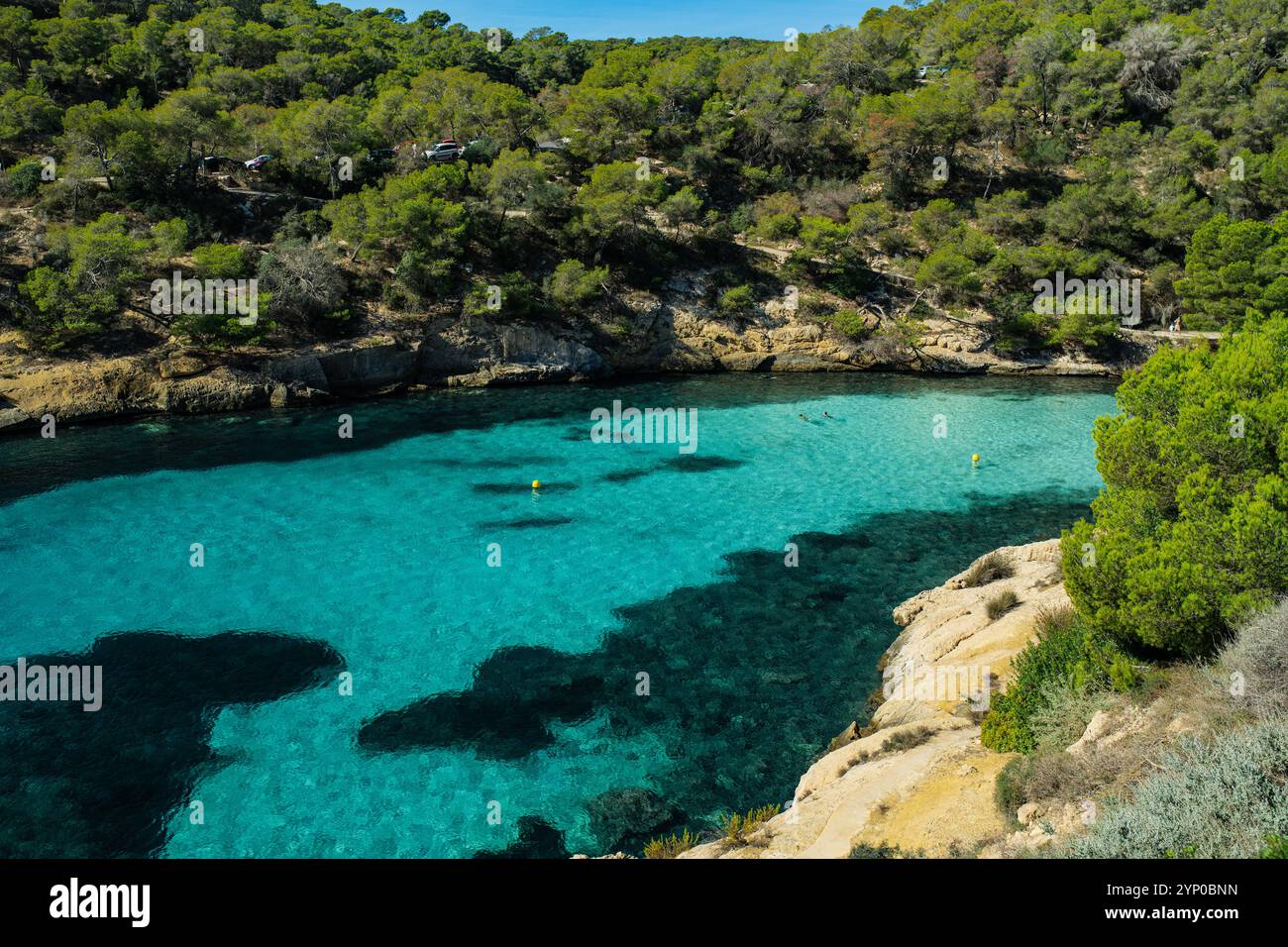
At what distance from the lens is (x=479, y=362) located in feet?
121

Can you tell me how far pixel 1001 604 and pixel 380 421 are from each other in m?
25.2

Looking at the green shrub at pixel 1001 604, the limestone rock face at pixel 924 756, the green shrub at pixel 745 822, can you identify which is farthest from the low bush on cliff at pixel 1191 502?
the green shrub at pixel 745 822

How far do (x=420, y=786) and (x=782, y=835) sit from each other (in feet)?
18.5

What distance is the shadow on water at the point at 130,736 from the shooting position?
9.92 meters

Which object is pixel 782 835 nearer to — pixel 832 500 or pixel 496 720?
pixel 496 720

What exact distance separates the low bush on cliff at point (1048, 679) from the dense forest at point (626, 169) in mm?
32114

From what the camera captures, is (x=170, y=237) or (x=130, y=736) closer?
(x=130, y=736)

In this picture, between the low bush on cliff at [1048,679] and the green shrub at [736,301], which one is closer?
the low bush on cliff at [1048,679]

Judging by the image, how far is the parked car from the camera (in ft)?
150

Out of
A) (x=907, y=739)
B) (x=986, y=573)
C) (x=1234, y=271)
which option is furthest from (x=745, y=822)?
(x=1234, y=271)

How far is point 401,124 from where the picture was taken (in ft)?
156

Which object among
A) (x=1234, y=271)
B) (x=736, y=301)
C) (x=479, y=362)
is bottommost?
(x=479, y=362)

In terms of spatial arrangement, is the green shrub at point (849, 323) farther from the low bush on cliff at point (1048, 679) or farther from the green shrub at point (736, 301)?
the low bush on cliff at point (1048, 679)
